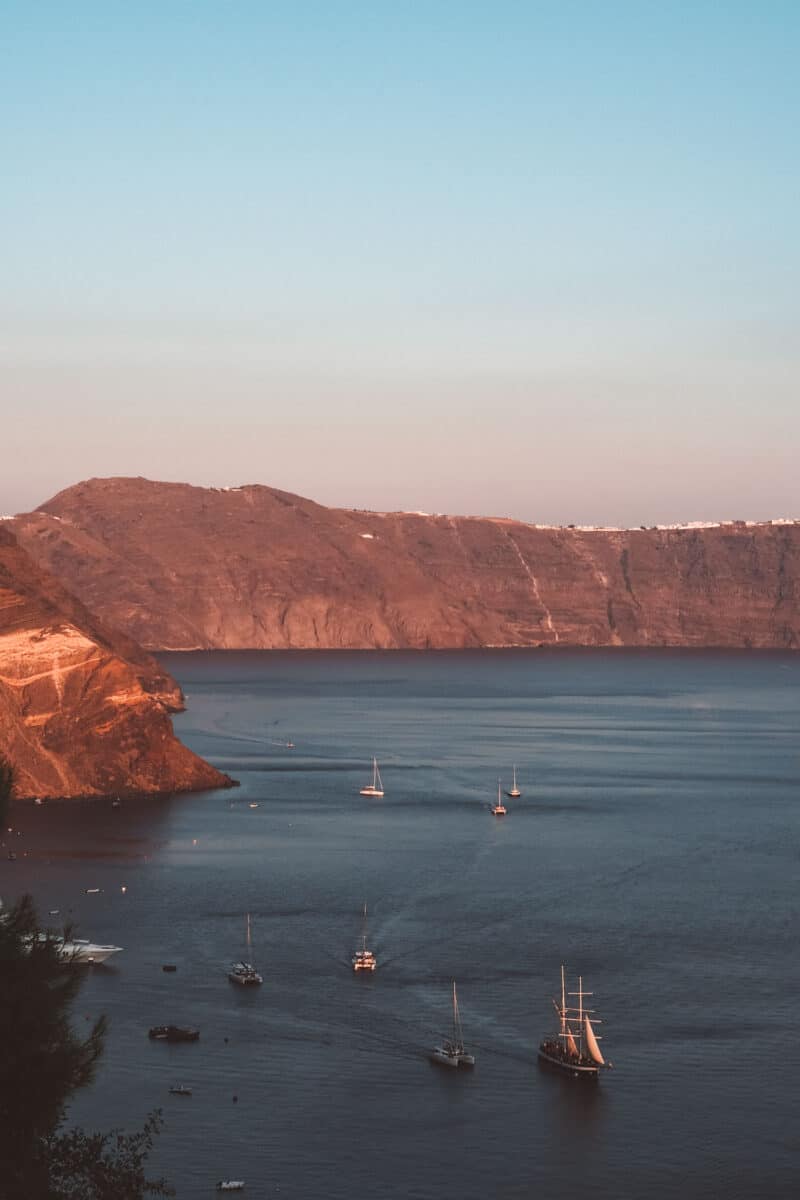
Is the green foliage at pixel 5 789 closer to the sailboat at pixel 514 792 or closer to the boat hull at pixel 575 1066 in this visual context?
the boat hull at pixel 575 1066

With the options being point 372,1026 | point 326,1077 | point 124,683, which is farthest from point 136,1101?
A: point 124,683

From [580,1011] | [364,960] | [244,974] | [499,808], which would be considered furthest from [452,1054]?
[499,808]

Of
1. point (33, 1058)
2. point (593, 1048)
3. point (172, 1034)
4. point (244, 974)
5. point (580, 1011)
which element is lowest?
point (172, 1034)

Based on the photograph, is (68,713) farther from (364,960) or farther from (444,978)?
(444,978)

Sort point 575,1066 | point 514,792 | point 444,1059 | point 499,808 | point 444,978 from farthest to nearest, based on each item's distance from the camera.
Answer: point 514,792 < point 499,808 < point 444,978 < point 444,1059 < point 575,1066

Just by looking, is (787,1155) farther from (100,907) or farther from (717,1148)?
(100,907)

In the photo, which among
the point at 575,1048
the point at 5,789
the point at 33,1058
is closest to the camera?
the point at 33,1058
